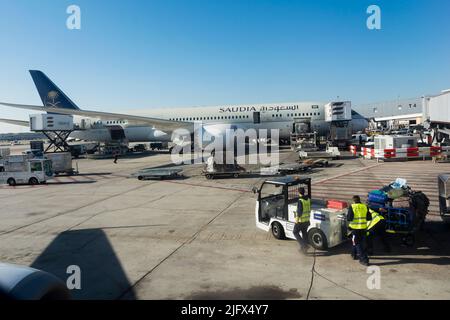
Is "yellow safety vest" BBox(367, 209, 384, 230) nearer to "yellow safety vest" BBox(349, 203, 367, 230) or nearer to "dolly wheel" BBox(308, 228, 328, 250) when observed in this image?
"yellow safety vest" BBox(349, 203, 367, 230)

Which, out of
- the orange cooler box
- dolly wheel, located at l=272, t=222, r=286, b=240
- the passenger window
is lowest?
dolly wheel, located at l=272, t=222, r=286, b=240

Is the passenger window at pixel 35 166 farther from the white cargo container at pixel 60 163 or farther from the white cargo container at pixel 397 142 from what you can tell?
the white cargo container at pixel 397 142

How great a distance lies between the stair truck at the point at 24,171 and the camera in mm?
26906

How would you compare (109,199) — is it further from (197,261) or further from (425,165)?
(425,165)

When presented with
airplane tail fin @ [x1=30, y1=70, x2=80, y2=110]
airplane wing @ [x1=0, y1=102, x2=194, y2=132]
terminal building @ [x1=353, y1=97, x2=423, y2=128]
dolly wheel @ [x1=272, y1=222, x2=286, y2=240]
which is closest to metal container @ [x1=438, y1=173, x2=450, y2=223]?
dolly wheel @ [x1=272, y1=222, x2=286, y2=240]

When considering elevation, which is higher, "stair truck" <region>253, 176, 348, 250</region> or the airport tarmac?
"stair truck" <region>253, 176, 348, 250</region>

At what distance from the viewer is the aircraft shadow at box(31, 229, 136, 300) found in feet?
26.7

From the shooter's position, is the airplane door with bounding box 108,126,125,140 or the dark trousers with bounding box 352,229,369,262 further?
the airplane door with bounding box 108,126,125,140

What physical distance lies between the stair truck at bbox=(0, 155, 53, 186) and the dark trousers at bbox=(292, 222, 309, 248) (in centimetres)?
2290

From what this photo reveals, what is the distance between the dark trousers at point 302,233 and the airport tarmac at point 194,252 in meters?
0.36

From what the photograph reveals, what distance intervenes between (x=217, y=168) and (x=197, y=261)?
16208mm

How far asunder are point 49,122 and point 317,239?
42.4 meters

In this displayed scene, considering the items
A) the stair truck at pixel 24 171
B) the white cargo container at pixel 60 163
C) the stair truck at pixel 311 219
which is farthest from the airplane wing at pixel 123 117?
the stair truck at pixel 311 219
